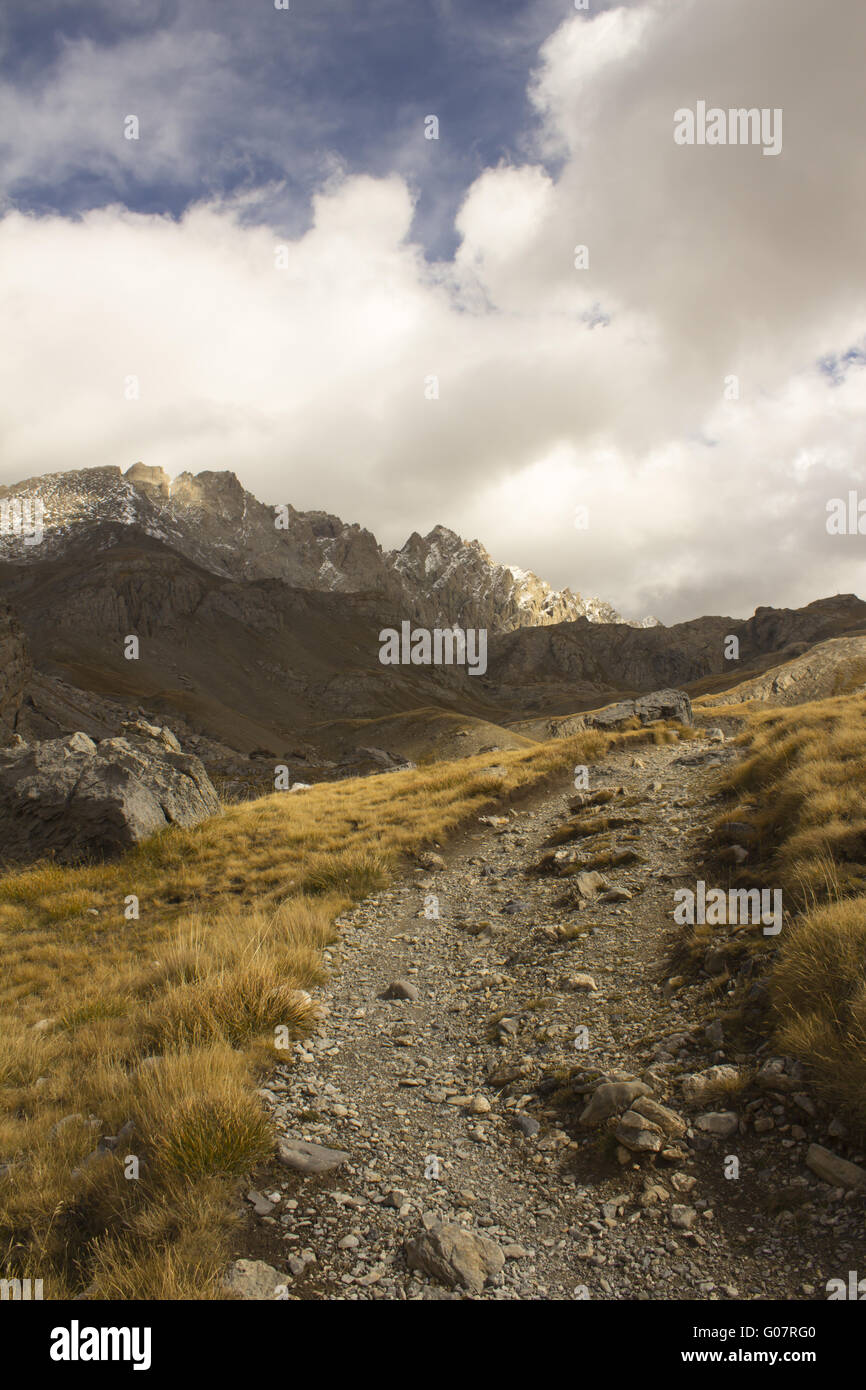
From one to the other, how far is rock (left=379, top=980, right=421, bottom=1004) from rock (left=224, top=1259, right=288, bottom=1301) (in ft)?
15.1

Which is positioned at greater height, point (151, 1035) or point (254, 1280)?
point (151, 1035)

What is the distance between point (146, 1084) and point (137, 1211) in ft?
4.38

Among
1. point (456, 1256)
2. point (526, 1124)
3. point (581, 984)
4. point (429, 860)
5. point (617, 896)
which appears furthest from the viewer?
point (429, 860)

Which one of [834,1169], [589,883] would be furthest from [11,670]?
[834,1169]

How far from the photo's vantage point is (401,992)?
8.93m

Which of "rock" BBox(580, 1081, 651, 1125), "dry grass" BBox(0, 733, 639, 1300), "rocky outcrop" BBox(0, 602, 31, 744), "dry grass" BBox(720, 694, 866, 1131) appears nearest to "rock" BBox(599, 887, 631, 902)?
"dry grass" BBox(720, 694, 866, 1131)

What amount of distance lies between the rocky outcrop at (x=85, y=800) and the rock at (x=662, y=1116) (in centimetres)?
1618

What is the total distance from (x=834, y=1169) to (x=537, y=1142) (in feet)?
7.15

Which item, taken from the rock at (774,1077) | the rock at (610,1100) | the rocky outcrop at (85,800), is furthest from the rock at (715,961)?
the rocky outcrop at (85,800)

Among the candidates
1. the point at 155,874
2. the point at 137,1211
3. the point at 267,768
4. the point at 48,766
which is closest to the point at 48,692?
the point at 267,768

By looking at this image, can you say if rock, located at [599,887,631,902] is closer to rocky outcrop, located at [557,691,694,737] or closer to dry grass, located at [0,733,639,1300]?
dry grass, located at [0,733,639,1300]

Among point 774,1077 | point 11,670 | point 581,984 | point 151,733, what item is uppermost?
point 11,670

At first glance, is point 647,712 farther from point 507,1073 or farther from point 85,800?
point 507,1073

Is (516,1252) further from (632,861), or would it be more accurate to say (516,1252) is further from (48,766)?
(48,766)
